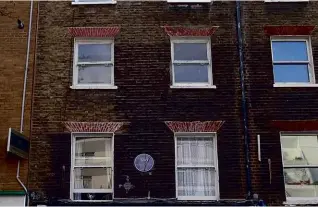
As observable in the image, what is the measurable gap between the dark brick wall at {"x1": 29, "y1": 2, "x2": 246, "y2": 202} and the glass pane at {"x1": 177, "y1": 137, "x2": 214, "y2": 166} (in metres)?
0.28

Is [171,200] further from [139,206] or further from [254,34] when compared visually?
[254,34]

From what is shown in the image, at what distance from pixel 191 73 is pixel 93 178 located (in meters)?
3.79

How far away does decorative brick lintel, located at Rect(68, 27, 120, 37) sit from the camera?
46.9 ft

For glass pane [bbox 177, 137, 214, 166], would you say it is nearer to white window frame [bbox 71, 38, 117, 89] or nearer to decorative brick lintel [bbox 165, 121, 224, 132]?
decorative brick lintel [bbox 165, 121, 224, 132]

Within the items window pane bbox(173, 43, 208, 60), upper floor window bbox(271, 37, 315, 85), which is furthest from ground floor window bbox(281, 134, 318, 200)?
window pane bbox(173, 43, 208, 60)

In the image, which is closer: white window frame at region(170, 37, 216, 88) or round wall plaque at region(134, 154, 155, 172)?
round wall plaque at region(134, 154, 155, 172)

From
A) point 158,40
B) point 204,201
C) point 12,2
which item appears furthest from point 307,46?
point 12,2

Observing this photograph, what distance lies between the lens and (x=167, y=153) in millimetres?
13164

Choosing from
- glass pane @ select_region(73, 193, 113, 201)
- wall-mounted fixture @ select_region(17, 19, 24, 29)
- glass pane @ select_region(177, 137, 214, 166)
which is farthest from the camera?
wall-mounted fixture @ select_region(17, 19, 24, 29)

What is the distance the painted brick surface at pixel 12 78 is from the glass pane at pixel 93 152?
1316 mm

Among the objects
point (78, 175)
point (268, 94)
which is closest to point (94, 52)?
point (78, 175)

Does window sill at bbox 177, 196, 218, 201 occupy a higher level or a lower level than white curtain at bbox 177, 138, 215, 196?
lower

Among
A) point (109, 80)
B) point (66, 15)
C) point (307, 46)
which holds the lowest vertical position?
point (109, 80)

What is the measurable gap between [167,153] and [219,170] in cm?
135
